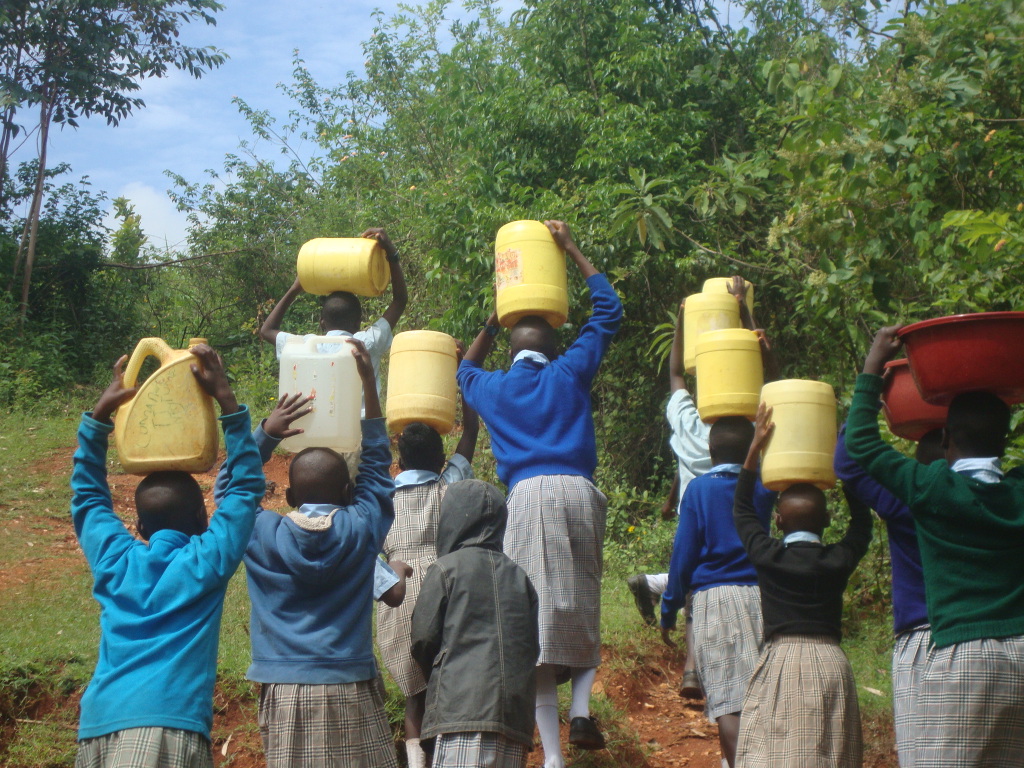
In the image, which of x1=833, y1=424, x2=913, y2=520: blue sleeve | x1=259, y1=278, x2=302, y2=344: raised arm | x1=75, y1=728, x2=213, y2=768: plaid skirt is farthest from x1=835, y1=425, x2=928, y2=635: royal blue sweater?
x1=259, y1=278, x2=302, y2=344: raised arm

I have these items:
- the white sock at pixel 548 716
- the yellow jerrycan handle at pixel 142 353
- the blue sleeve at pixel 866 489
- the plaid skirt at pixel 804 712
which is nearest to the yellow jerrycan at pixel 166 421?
the yellow jerrycan handle at pixel 142 353

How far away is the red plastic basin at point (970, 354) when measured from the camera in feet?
8.95

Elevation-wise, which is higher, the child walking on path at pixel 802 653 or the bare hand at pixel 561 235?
the bare hand at pixel 561 235

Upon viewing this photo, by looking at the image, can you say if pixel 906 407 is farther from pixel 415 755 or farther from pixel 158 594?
pixel 158 594

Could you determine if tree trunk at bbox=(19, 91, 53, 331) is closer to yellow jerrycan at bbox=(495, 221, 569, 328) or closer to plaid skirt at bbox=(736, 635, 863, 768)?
yellow jerrycan at bbox=(495, 221, 569, 328)

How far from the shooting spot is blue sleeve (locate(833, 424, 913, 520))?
3.08 m

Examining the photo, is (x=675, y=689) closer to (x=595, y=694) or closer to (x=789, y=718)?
(x=595, y=694)

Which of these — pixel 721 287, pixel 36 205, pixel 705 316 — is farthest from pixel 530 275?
pixel 36 205

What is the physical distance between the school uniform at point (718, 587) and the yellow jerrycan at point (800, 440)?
1.05 ft

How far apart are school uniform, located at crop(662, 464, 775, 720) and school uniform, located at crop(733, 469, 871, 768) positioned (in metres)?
0.41

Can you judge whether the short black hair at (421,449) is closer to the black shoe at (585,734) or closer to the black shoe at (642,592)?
the black shoe at (585,734)

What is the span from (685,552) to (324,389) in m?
1.51

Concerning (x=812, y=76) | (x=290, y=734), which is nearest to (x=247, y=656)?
(x=290, y=734)

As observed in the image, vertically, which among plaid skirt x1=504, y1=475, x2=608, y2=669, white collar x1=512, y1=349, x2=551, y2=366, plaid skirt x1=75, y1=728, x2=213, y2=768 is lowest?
plaid skirt x1=75, y1=728, x2=213, y2=768
